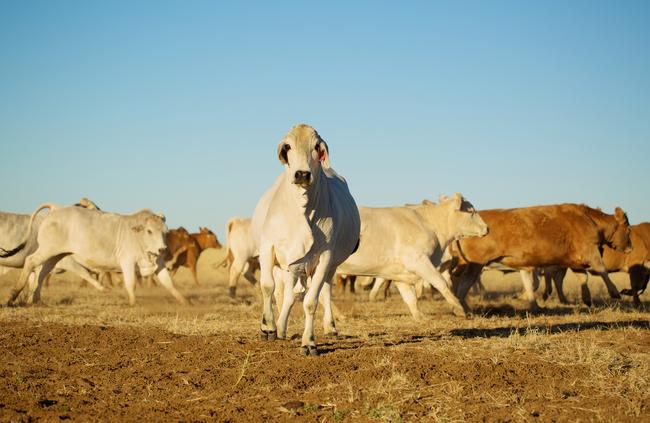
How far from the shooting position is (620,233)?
711 inches

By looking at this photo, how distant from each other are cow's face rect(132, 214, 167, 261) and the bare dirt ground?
690 cm

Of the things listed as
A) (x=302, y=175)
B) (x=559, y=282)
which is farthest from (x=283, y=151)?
(x=559, y=282)

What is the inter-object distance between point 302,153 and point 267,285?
5.35 feet

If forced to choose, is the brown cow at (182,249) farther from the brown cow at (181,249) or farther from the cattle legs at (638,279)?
the cattle legs at (638,279)

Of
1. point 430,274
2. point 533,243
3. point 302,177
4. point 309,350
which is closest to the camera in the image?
point 302,177

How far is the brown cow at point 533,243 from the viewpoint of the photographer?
1593cm

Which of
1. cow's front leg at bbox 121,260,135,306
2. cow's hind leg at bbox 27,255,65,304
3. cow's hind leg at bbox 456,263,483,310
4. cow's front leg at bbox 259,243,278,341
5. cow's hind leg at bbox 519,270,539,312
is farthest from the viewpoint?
cow's front leg at bbox 121,260,135,306

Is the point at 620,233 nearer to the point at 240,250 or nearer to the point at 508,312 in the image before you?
the point at 508,312

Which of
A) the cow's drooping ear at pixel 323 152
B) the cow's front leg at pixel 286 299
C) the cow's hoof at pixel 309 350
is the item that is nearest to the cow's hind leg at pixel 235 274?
the cow's front leg at pixel 286 299

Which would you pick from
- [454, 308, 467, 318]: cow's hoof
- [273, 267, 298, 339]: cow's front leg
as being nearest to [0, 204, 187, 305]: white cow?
[454, 308, 467, 318]: cow's hoof

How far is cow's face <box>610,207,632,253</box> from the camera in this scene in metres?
18.0

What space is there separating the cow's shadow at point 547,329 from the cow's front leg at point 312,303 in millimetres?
2780

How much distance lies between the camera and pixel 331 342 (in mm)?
9477

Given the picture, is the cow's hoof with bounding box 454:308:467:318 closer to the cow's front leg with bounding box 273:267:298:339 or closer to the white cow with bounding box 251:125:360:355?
the white cow with bounding box 251:125:360:355
